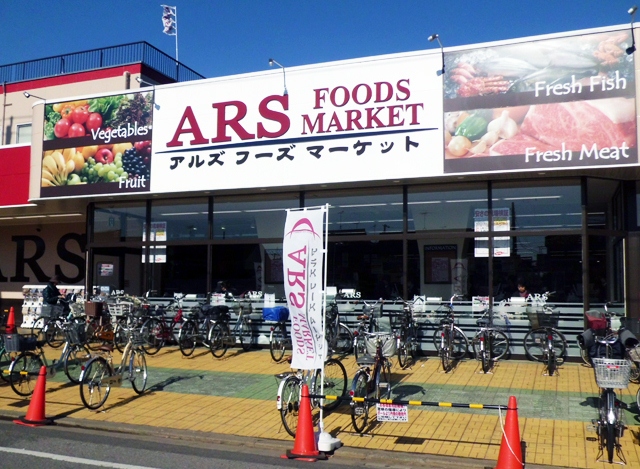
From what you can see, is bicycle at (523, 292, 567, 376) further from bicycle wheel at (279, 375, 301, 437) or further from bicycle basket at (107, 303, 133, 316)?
bicycle basket at (107, 303, 133, 316)

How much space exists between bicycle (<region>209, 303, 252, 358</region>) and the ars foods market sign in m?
2.95

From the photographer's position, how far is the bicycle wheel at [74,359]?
10980mm

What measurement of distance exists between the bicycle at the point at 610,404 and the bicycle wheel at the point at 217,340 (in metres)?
8.42

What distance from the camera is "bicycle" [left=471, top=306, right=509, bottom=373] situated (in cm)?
1216

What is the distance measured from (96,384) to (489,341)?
732 cm

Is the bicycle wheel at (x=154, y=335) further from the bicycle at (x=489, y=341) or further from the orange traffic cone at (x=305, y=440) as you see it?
the orange traffic cone at (x=305, y=440)

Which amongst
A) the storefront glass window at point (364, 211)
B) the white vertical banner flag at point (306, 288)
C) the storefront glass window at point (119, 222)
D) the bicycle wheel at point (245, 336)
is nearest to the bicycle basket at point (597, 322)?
the white vertical banner flag at point (306, 288)

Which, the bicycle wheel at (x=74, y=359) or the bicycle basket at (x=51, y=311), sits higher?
the bicycle basket at (x=51, y=311)

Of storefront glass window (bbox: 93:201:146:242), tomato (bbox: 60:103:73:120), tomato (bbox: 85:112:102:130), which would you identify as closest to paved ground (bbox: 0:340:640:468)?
storefront glass window (bbox: 93:201:146:242)

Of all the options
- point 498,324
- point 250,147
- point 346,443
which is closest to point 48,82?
point 250,147

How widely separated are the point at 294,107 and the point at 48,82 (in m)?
11.5

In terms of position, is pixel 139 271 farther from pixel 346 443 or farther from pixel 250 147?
pixel 346 443

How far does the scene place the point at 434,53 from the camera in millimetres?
13180

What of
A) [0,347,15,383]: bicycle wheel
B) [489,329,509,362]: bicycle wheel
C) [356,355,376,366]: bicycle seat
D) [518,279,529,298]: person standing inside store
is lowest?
[0,347,15,383]: bicycle wheel
